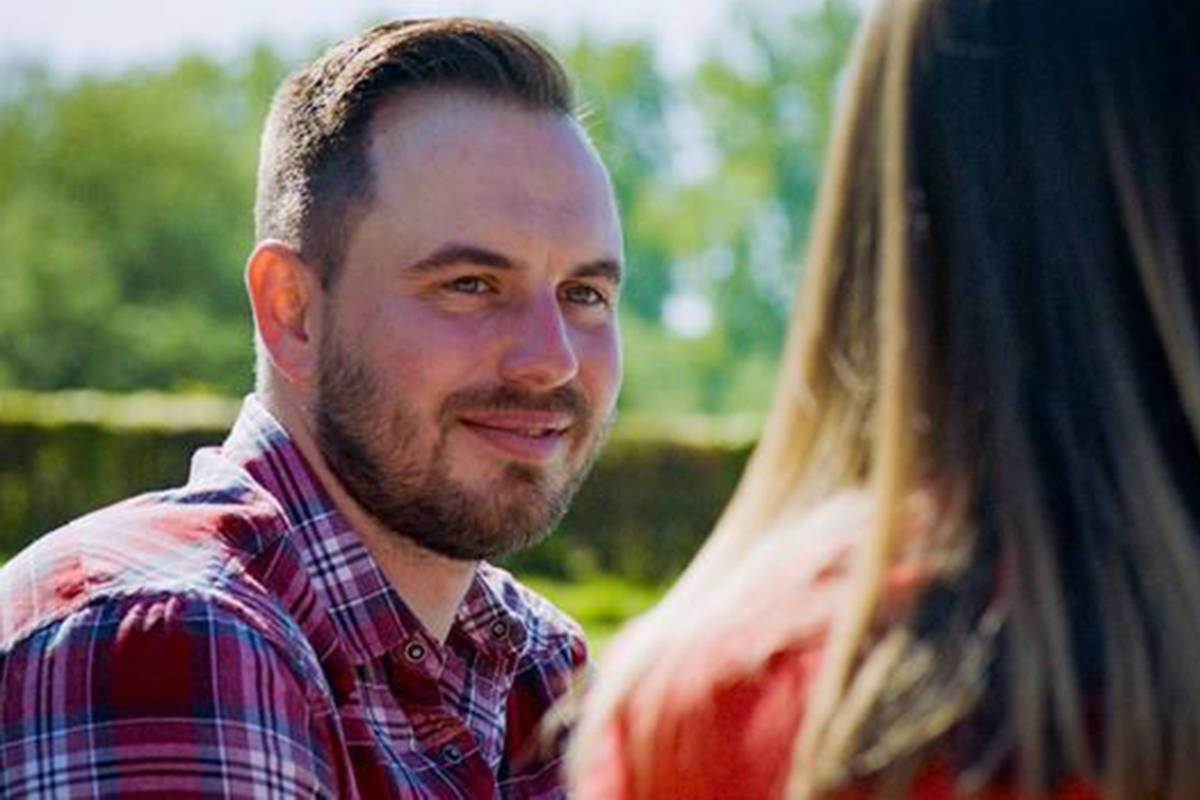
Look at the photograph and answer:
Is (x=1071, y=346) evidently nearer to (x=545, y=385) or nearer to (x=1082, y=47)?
(x=1082, y=47)

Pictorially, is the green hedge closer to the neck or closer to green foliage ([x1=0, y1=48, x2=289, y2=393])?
the neck

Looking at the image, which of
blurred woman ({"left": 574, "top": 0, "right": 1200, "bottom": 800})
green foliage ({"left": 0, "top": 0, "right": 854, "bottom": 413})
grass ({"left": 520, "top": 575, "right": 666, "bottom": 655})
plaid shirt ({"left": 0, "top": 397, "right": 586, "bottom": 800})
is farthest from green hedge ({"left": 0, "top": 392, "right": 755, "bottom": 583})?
green foliage ({"left": 0, "top": 0, "right": 854, "bottom": 413})

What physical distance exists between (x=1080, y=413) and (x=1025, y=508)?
0.07m

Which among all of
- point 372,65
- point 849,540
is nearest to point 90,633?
point 372,65

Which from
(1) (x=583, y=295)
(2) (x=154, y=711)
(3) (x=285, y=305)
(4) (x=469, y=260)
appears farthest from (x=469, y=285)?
(2) (x=154, y=711)

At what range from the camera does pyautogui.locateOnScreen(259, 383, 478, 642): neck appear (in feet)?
10.8

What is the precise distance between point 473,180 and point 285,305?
31 cm

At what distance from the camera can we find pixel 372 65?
138 inches

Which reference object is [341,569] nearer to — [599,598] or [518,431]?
[518,431]

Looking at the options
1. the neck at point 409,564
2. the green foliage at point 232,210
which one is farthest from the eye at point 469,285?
the green foliage at point 232,210

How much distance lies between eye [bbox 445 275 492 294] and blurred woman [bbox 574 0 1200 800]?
169 cm

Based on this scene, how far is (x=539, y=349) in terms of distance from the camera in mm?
3412

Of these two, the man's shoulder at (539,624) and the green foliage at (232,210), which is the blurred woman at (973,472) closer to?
the man's shoulder at (539,624)

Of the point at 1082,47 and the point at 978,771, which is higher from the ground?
the point at 1082,47
